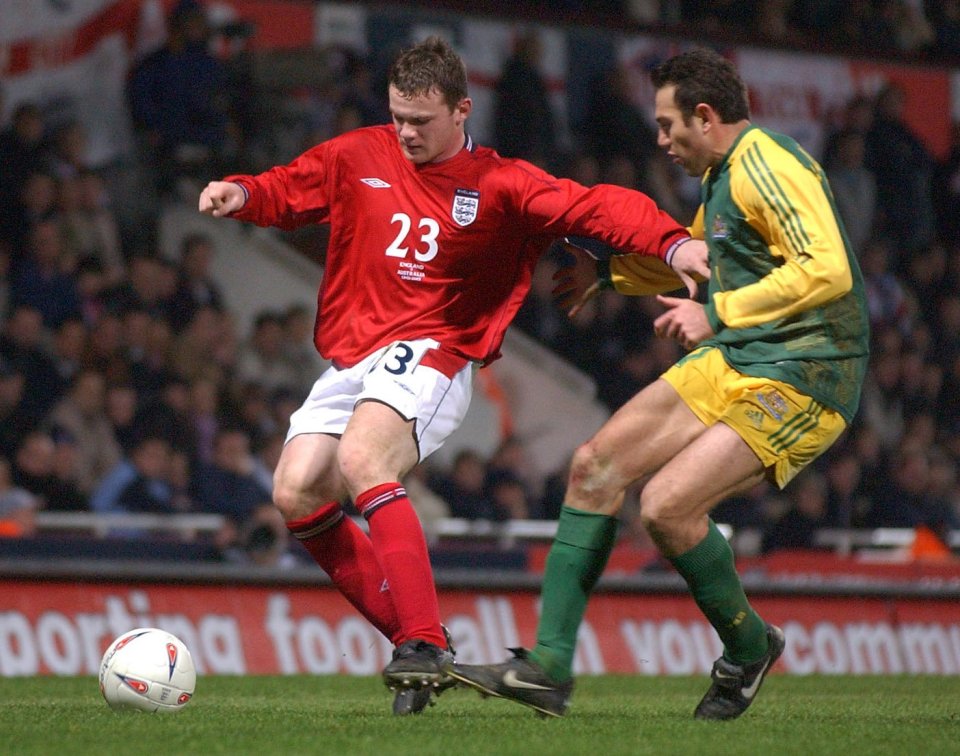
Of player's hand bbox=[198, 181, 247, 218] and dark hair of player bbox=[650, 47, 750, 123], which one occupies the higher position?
dark hair of player bbox=[650, 47, 750, 123]

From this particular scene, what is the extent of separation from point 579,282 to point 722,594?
55.8 inches

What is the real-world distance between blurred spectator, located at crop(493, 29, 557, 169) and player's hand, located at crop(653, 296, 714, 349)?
352 inches

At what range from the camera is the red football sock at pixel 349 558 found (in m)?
6.24

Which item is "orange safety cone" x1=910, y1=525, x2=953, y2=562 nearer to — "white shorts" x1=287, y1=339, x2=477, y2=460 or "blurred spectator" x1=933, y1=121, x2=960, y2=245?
"blurred spectator" x1=933, y1=121, x2=960, y2=245

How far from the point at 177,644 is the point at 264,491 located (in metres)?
5.56

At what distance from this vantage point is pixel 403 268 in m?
6.12

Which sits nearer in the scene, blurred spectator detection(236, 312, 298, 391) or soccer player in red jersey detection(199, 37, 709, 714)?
soccer player in red jersey detection(199, 37, 709, 714)

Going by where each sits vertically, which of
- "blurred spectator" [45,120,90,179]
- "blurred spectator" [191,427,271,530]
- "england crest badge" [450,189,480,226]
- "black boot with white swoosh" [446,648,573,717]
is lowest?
"blurred spectator" [191,427,271,530]

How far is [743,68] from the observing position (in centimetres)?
1611

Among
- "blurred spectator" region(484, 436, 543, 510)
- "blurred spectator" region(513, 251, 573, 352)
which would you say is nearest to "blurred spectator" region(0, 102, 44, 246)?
"blurred spectator" region(484, 436, 543, 510)

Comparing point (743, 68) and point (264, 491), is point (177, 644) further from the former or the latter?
point (743, 68)

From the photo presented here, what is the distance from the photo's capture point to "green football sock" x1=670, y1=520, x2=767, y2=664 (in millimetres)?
5562

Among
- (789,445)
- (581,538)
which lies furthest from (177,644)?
(789,445)

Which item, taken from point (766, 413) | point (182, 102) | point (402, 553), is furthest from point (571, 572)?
point (182, 102)
